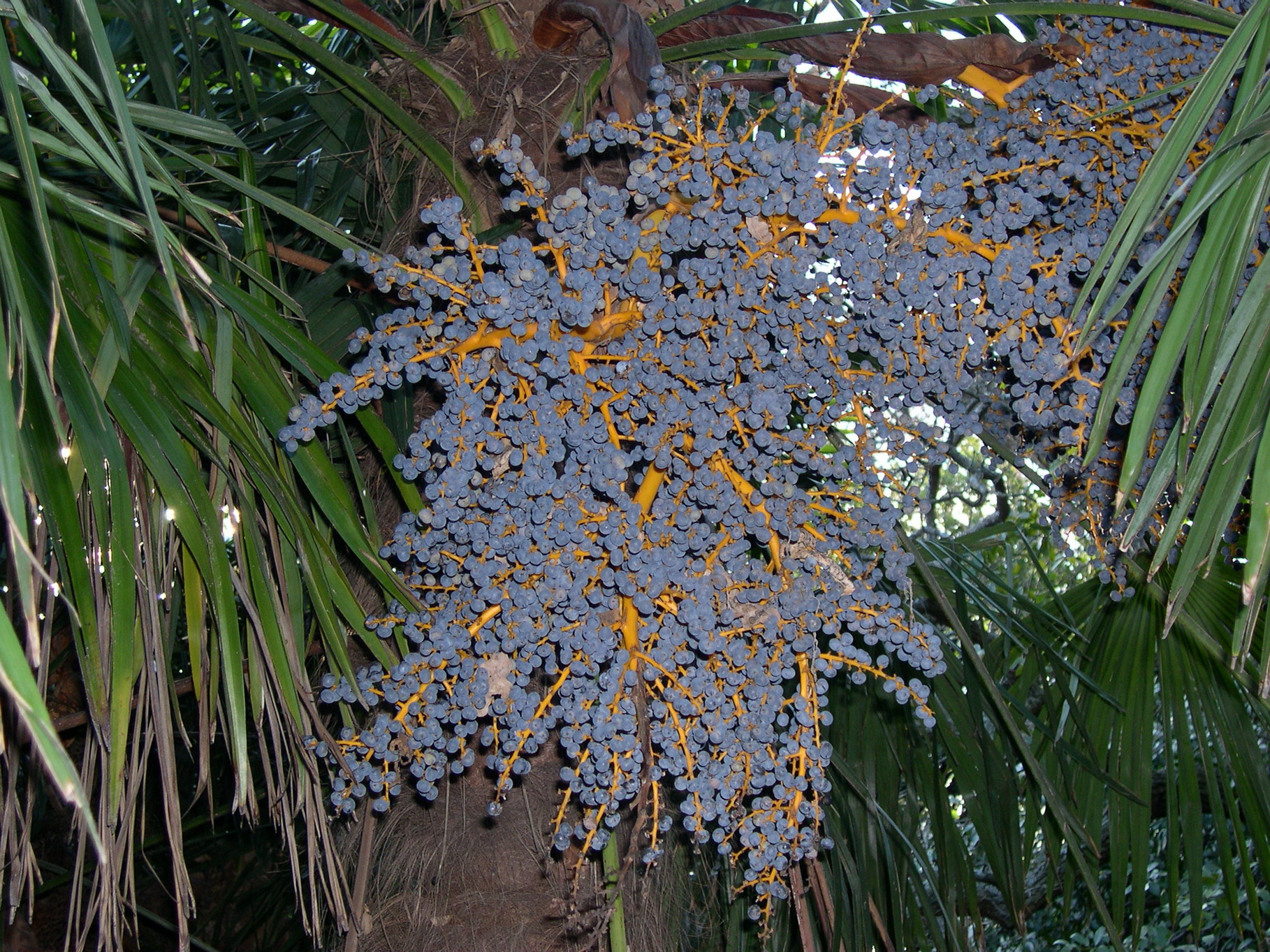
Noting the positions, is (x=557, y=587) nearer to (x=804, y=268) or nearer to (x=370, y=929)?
(x=804, y=268)

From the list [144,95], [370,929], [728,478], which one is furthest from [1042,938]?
[144,95]

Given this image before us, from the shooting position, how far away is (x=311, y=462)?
1287 millimetres

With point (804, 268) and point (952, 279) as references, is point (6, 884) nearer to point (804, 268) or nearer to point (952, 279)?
point (804, 268)

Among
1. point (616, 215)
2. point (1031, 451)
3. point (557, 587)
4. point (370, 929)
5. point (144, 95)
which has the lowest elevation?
point (370, 929)

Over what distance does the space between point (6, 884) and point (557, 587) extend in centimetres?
114

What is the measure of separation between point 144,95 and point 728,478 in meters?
1.67

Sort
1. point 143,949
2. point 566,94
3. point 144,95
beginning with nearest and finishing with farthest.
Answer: point 566,94 → point 144,95 → point 143,949

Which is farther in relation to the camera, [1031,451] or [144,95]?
[144,95]

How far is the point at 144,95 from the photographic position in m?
2.07

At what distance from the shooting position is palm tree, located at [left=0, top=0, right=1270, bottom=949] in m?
0.89

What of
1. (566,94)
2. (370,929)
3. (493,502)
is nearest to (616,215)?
(493,502)

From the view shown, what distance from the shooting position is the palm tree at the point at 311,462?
0.89 m

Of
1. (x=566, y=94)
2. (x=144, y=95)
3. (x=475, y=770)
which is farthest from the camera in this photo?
(x=144, y=95)

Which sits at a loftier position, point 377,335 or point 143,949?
point 377,335
